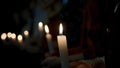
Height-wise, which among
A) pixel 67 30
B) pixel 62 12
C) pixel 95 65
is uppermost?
pixel 62 12

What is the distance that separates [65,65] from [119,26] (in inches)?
5.3

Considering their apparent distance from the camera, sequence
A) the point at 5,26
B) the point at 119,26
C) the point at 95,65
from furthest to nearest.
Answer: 1. the point at 5,26
2. the point at 95,65
3. the point at 119,26

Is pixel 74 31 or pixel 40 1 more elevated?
pixel 40 1

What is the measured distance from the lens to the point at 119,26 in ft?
1.45

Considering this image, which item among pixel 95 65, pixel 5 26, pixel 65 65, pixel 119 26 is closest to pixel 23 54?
pixel 95 65

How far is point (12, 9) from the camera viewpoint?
2.07 meters

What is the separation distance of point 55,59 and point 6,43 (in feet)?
1.52

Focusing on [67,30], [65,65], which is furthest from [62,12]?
[65,65]

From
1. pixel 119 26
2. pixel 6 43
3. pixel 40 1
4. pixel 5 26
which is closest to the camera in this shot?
pixel 119 26

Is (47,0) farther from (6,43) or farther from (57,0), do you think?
(6,43)

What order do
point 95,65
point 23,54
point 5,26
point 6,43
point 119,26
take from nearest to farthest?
point 119,26 < point 95,65 < point 23,54 < point 6,43 < point 5,26

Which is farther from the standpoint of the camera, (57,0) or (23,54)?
(57,0)

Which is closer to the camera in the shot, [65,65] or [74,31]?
[65,65]

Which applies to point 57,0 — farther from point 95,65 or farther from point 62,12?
point 95,65
